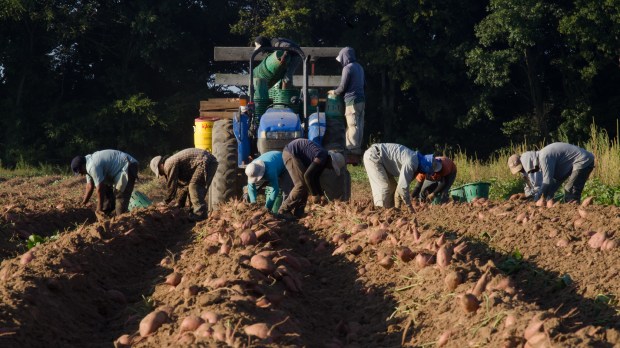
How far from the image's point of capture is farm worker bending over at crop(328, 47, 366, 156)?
13.0 metres

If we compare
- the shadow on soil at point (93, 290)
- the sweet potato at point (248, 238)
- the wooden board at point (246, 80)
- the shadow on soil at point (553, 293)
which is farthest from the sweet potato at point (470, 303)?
the wooden board at point (246, 80)

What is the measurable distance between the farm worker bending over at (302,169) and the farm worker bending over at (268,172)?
160 mm

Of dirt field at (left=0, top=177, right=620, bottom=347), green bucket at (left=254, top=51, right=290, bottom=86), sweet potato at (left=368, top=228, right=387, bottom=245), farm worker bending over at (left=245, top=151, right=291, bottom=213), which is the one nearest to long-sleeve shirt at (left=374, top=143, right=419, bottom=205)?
dirt field at (left=0, top=177, right=620, bottom=347)

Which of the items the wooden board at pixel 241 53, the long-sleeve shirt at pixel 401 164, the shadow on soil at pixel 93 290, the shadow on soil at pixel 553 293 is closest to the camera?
the shadow on soil at pixel 93 290

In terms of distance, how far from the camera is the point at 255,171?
34.8 ft

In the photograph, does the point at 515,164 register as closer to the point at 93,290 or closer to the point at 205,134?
the point at 205,134

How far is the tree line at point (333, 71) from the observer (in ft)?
78.6

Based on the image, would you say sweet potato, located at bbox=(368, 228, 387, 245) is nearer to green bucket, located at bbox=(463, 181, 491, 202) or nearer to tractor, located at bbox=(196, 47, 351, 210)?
tractor, located at bbox=(196, 47, 351, 210)

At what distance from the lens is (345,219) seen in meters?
9.23

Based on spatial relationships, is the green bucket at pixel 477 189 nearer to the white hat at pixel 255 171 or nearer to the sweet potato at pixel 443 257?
the white hat at pixel 255 171

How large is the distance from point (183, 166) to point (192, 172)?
5.1 inches

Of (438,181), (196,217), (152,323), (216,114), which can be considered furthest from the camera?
(216,114)

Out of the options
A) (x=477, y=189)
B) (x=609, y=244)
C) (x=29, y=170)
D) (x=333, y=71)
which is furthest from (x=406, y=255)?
(x=29, y=170)

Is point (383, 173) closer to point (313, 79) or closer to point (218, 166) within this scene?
point (218, 166)
